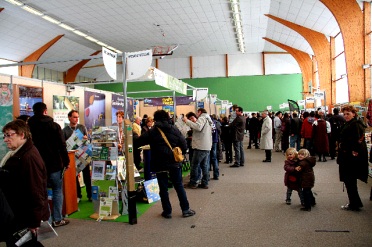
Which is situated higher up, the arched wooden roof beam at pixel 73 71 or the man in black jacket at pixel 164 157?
the arched wooden roof beam at pixel 73 71

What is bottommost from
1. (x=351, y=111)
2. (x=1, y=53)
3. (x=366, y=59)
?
(x=351, y=111)

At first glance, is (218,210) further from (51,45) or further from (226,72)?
(226,72)

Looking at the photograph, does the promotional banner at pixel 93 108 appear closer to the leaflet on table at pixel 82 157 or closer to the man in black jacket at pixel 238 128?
the leaflet on table at pixel 82 157

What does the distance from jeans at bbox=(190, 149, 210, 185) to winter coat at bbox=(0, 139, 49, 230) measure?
12.2ft

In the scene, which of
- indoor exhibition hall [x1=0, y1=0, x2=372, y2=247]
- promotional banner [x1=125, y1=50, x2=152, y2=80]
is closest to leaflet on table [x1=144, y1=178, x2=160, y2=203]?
indoor exhibition hall [x1=0, y1=0, x2=372, y2=247]

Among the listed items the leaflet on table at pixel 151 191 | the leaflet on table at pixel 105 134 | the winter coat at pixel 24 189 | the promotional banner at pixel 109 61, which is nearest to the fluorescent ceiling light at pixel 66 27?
the promotional banner at pixel 109 61

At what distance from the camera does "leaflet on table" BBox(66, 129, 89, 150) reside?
4.80 m

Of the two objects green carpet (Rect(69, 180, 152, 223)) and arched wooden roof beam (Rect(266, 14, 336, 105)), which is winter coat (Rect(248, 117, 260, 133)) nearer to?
arched wooden roof beam (Rect(266, 14, 336, 105))

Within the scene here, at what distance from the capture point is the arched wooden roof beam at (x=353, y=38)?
11.0m

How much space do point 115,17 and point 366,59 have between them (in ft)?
34.2

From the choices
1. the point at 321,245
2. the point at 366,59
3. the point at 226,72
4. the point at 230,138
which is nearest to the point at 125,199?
the point at 321,245

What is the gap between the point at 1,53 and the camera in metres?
15.9

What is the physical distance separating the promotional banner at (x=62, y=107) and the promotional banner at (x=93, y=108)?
0.49m

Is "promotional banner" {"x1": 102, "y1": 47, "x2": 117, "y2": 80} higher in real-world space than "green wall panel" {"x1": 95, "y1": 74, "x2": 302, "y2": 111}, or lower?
lower
